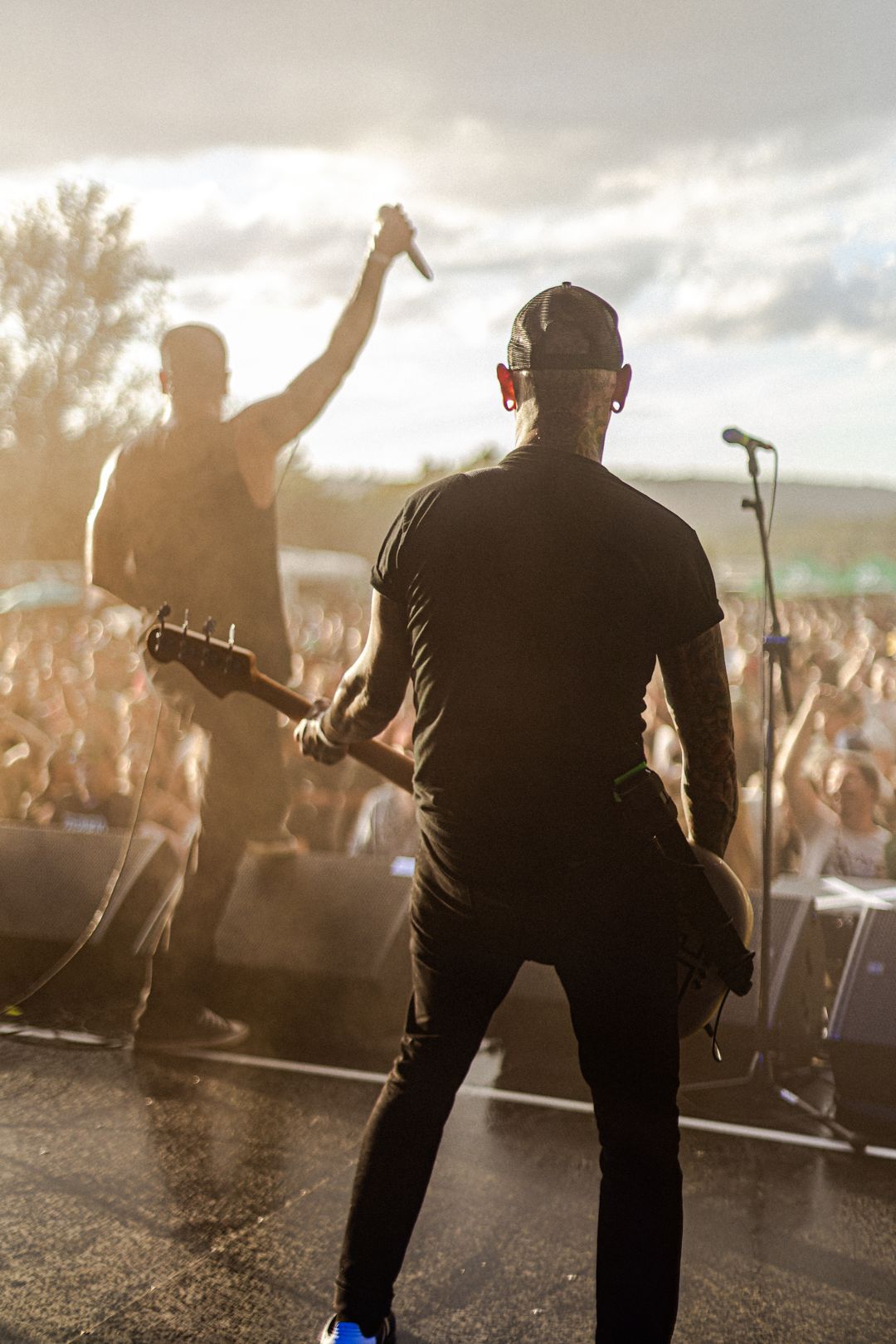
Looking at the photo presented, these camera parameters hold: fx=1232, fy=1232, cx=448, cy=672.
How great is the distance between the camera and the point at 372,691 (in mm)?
2051

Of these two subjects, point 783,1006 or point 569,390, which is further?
point 783,1006

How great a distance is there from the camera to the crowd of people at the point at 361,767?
4.98 m

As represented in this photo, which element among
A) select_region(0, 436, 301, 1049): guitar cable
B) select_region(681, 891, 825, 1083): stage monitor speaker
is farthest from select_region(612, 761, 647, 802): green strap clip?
select_region(0, 436, 301, 1049): guitar cable

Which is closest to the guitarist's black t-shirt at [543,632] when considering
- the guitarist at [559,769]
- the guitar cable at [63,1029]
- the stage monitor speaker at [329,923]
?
the guitarist at [559,769]

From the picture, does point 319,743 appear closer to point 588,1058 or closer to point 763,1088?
point 588,1058

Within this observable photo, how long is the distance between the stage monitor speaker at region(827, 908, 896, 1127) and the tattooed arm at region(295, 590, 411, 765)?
162 centimetres

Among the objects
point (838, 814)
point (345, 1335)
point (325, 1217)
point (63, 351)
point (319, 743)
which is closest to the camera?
point (345, 1335)

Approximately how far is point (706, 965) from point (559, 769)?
39cm

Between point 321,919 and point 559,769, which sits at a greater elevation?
point 559,769

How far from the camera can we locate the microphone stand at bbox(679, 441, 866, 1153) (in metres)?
3.29

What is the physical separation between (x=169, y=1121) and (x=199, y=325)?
2146mm

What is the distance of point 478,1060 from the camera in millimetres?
3678

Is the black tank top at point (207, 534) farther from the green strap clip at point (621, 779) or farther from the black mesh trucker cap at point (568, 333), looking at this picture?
the green strap clip at point (621, 779)

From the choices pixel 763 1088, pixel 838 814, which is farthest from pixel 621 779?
pixel 838 814
